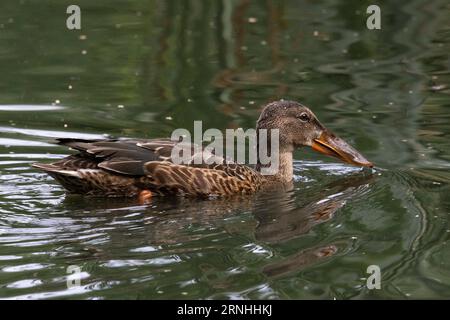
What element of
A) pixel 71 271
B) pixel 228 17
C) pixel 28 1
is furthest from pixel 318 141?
pixel 28 1

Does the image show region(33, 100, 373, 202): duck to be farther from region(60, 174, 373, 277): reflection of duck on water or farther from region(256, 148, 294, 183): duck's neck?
region(256, 148, 294, 183): duck's neck

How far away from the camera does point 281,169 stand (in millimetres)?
9773

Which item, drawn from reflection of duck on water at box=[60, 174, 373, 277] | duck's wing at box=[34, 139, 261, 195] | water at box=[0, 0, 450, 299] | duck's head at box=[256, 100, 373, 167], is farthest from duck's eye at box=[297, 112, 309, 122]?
duck's wing at box=[34, 139, 261, 195]

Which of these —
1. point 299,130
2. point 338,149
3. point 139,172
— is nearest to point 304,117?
point 299,130

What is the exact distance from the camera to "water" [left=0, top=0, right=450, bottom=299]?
7055 mm

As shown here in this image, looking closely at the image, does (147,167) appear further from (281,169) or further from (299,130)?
(299,130)

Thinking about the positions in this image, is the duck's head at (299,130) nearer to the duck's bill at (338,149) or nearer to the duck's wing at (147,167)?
the duck's bill at (338,149)

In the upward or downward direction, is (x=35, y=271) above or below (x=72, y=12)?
below

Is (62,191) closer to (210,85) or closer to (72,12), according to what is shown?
(210,85)

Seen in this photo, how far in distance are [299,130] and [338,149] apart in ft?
1.34

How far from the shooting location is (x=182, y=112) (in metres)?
11.6

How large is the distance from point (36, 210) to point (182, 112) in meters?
3.32
